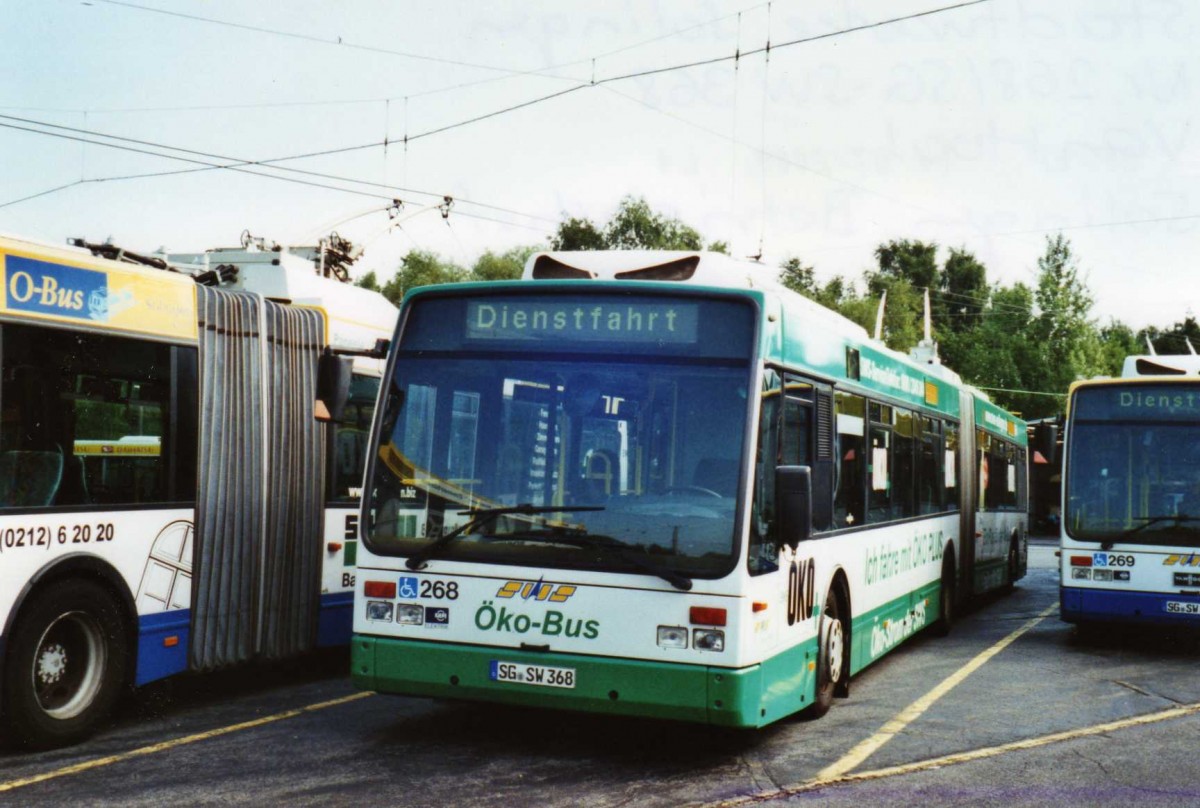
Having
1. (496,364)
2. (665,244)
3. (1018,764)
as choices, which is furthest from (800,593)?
(665,244)

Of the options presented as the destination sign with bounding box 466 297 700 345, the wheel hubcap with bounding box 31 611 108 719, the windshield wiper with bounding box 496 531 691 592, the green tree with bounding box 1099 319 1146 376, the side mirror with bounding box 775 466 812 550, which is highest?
the green tree with bounding box 1099 319 1146 376

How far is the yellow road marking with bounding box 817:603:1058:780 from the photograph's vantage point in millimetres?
7348

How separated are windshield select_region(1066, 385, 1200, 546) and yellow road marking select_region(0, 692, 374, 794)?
7.43 metres

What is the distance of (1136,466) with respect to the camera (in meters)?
12.8

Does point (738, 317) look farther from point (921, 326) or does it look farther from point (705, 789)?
point (921, 326)

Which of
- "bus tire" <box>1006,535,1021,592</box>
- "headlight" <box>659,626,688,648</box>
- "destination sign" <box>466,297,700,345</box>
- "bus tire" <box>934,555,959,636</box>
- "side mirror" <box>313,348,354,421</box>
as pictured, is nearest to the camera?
"headlight" <box>659,626,688,648</box>

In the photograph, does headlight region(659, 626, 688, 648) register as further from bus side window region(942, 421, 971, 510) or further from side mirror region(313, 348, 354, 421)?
bus side window region(942, 421, 971, 510)

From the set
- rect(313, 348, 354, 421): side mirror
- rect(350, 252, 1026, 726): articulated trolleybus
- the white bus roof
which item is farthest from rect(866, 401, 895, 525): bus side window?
rect(313, 348, 354, 421): side mirror

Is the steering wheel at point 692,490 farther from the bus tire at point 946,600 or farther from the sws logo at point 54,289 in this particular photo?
the bus tire at point 946,600

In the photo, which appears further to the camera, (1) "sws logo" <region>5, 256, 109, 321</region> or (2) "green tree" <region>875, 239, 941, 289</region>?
(2) "green tree" <region>875, 239, 941, 289</region>

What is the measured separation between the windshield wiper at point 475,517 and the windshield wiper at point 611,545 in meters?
0.12

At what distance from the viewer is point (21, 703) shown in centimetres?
720

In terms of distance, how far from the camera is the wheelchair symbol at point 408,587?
724 centimetres

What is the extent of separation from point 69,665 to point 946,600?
9.65 metres
